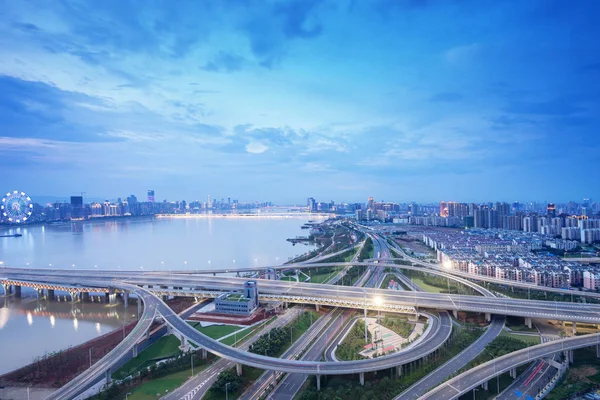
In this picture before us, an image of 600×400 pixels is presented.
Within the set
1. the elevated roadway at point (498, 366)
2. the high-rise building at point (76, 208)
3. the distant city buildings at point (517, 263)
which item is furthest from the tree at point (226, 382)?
the high-rise building at point (76, 208)

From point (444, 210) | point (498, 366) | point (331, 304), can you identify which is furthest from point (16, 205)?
point (444, 210)

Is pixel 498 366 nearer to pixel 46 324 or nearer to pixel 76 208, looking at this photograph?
pixel 46 324

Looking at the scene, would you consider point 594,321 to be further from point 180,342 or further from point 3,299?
point 3,299

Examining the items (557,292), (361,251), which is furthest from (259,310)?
(361,251)

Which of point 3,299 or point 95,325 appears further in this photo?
point 3,299

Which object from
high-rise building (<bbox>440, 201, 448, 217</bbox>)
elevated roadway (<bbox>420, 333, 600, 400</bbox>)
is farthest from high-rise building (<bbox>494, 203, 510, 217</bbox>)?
elevated roadway (<bbox>420, 333, 600, 400</bbox>)

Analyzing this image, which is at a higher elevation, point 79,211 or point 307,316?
point 79,211
